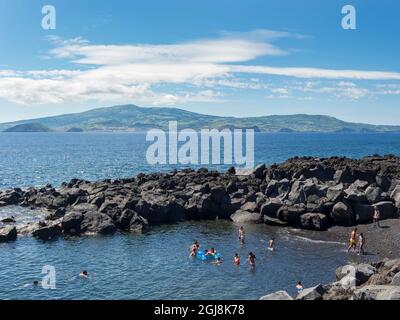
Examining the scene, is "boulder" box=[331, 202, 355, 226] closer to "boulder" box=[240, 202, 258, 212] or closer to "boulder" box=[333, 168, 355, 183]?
"boulder" box=[240, 202, 258, 212]

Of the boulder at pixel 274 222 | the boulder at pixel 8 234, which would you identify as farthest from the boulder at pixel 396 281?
the boulder at pixel 8 234

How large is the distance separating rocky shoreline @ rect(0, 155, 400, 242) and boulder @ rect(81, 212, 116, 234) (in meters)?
0.12

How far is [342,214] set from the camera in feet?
185

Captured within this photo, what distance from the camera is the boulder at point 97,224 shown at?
55.2 meters

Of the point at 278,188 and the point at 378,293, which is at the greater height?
the point at 278,188

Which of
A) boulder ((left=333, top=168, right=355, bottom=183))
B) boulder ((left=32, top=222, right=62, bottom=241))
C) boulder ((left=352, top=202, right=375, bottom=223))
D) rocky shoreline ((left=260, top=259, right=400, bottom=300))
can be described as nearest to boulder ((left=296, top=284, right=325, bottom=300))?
rocky shoreline ((left=260, top=259, right=400, bottom=300))

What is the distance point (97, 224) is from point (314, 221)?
91.3 feet

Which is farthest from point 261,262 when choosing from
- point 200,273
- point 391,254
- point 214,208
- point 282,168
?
point 282,168

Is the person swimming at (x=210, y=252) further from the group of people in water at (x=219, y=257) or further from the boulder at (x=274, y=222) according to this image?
the boulder at (x=274, y=222)

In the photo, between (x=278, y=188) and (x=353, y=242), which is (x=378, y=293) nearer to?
(x=353, y=242)

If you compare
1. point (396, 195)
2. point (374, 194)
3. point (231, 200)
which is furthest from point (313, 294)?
point (231, 200)

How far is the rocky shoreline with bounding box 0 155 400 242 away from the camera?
56656 mm
